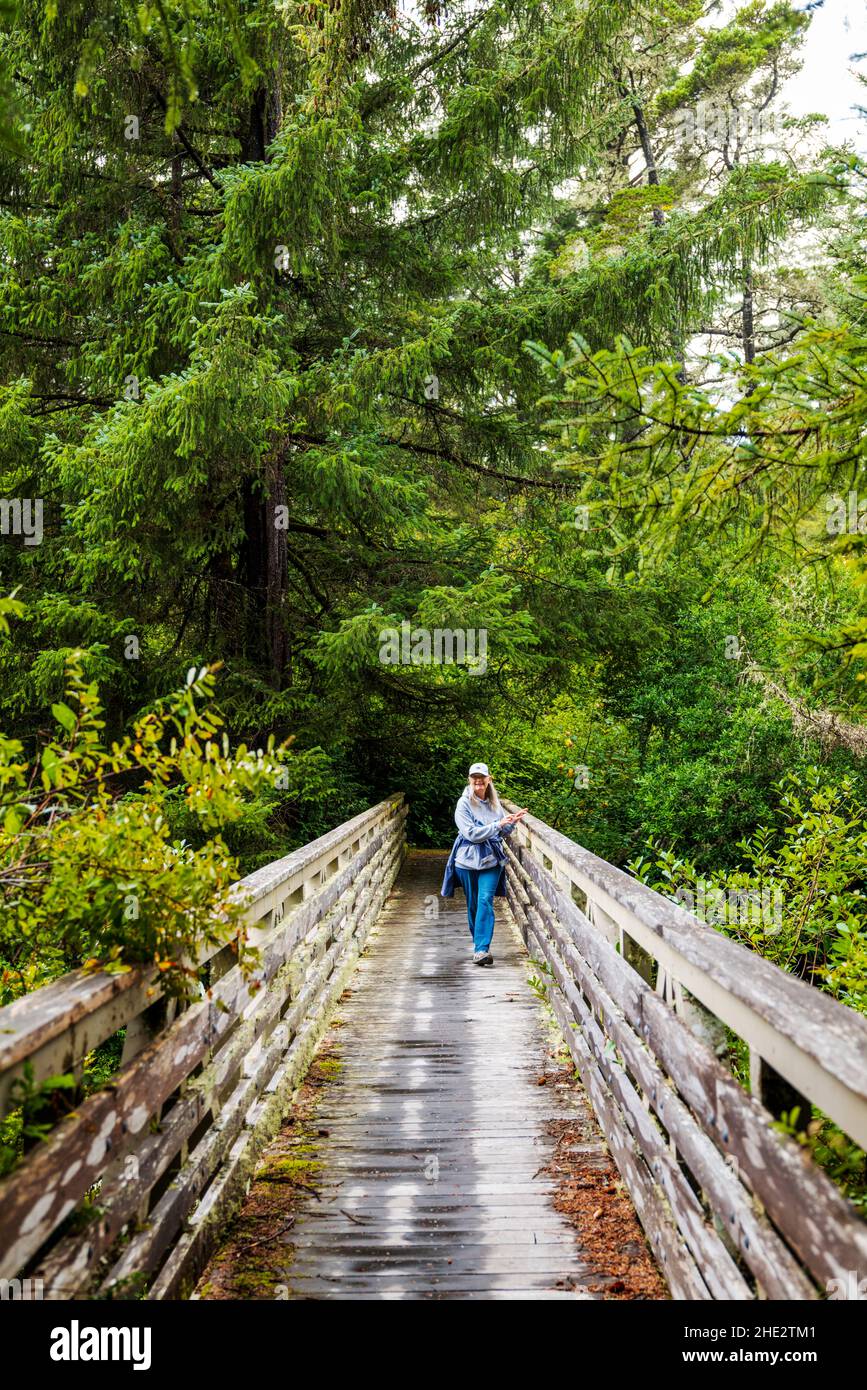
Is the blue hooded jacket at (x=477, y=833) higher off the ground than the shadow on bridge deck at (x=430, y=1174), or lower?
higher

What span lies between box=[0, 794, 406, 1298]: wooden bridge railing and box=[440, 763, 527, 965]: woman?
322cm

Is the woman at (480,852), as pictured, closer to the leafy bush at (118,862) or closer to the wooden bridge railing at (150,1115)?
the wooden bridge railing at (150,1115)

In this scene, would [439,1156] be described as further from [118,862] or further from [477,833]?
[477,833]

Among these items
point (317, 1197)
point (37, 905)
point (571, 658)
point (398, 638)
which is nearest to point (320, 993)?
point (317, 1197)

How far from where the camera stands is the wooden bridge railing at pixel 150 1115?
7.07ft

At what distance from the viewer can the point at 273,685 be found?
12.6 meters

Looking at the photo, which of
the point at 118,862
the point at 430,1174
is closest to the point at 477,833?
the point at 430,1174

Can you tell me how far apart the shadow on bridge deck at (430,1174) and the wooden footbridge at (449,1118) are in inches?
0.6

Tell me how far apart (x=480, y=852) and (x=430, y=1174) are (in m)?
4.34

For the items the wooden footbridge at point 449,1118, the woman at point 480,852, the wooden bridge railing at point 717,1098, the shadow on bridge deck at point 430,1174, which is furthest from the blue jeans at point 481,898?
the wooden bridge railing at point 717,1098

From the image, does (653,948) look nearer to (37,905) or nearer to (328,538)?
(37,905)

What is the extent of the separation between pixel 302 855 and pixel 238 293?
6342 millimetres

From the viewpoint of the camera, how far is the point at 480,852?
8508mm

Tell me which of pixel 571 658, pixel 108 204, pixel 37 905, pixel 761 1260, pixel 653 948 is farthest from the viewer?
pixel 571 658
